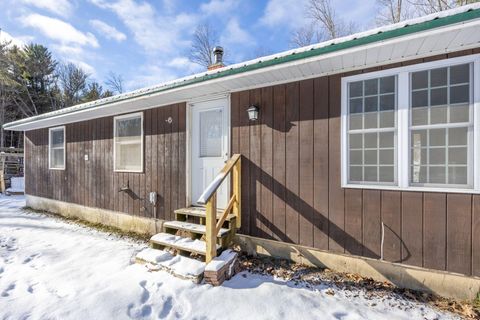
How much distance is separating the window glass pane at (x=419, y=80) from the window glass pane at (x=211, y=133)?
9.25ft

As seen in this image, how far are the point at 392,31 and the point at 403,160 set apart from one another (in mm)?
1419

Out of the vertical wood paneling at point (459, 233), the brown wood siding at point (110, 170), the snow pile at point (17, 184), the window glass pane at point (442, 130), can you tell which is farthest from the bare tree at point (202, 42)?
the vertical wood paneling at point (459, 233)

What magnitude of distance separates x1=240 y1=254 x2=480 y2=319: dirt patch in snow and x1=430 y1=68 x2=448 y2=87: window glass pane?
2308 mm

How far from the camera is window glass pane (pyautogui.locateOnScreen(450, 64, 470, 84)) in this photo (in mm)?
2682

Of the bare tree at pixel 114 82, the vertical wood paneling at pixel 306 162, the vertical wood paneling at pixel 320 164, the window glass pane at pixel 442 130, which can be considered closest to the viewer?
the window glass pane at pixel 442 130

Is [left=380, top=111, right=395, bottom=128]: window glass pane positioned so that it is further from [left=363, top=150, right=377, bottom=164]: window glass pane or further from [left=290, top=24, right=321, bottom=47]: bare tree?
[left=290, top=24, right=321, bottom=47]: bare tree

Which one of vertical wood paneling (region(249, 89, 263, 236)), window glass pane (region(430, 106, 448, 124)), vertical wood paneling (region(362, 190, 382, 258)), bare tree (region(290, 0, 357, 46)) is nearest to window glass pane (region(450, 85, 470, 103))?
window glass pane (region(430, 106, 448, 124))

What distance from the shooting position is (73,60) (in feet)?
86.0

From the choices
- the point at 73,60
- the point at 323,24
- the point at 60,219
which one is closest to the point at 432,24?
the point at 60,219

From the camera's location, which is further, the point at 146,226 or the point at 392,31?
the point at 146,226

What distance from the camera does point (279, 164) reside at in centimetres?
380

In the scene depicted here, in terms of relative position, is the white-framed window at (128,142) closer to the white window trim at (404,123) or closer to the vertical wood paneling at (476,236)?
the white window trim at (404,123)

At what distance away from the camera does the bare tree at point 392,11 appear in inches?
469

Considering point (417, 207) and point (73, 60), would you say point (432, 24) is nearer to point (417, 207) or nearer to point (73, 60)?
point (417, 207)
